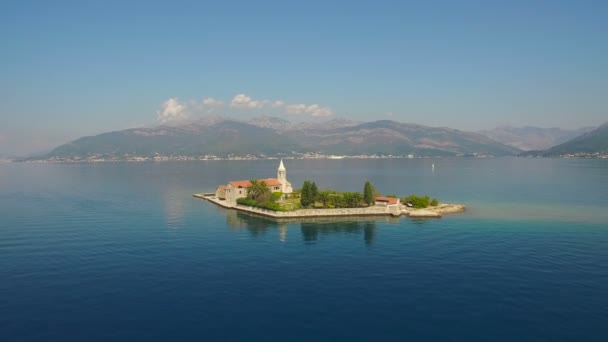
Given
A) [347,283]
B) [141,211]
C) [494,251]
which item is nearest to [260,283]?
[347,283]

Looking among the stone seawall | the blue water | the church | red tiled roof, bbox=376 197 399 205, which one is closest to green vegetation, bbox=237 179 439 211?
the stone seawall

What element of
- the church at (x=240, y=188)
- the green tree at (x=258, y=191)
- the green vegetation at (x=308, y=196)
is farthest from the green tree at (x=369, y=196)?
the church at (x=240, y=188)

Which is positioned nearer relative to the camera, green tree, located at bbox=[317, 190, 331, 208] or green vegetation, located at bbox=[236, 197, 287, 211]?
green vegetation, located at bbox=[236, 197, 287, 211]

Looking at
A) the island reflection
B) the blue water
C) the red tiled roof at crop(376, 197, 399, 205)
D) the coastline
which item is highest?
the red tiled roof at crop(376, 197, 399, 205)

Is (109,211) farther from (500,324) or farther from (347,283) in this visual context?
(500,324)

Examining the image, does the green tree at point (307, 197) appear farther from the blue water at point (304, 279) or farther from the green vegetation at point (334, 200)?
the blue water at point (304, 279)

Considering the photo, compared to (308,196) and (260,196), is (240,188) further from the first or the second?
(308,196)

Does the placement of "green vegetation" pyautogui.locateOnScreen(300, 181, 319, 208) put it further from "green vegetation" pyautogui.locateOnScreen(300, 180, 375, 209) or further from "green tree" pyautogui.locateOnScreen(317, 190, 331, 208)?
"green tree" pyautogui.locateOnScreen(317, 190, 331, 208)
